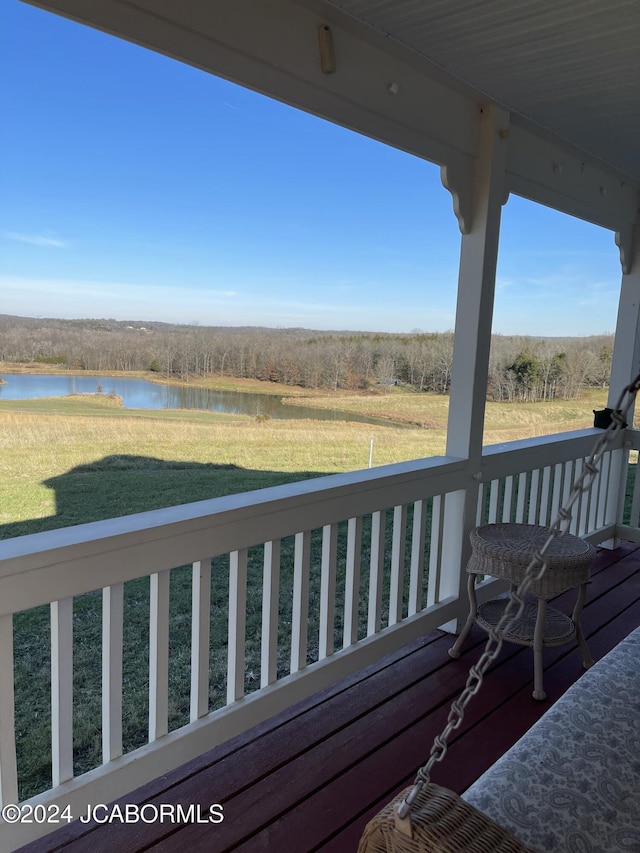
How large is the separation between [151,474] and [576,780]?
14.2 feet

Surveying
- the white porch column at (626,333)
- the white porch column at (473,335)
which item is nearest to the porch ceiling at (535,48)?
the white porch column at (473,335)

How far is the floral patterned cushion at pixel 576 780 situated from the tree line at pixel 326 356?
7.15ft

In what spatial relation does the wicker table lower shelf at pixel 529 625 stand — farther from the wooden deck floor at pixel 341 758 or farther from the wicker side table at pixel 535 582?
the wooden deck floor at pixel 341 758

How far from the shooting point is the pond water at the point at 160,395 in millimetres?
2252

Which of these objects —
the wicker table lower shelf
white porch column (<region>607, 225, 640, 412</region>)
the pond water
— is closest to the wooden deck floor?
the wicker table lower shelf

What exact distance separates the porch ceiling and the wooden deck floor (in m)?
2.44

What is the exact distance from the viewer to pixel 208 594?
178cm

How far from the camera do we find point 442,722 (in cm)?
208

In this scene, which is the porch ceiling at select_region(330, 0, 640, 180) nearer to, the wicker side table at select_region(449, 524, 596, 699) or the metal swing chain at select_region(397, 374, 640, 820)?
the metal swing chain at select_region(397, 374, 640, 820)

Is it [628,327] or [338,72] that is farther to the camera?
[628,327]

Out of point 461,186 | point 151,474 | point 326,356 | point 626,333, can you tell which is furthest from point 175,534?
point 626,333

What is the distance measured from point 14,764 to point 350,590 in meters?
1.28

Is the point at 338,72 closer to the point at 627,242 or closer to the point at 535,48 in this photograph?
the point at 535,48

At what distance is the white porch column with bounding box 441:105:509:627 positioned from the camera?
2.55 metres
